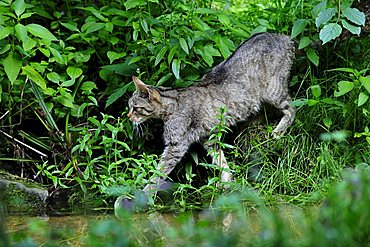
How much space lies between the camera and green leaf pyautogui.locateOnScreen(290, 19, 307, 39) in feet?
17.8

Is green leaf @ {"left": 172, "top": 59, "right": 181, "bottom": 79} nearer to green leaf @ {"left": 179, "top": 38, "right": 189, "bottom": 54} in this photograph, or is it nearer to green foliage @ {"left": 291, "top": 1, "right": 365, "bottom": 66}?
green leaf @ {"left": 179, "top": 38, "right": 189, "bottom": 54}

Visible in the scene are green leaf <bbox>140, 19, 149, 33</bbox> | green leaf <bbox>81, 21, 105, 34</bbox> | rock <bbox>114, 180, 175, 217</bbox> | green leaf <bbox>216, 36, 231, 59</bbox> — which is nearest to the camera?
rock <bbox>114, 180, 175, 217</bbox>

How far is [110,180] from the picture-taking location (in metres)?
5.05

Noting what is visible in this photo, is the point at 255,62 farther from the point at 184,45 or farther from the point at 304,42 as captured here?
the point at 184,45

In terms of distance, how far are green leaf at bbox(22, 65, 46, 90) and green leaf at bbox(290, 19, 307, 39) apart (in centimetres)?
227

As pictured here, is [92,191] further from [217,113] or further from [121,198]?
[217,113]

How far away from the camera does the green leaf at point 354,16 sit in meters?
4.96

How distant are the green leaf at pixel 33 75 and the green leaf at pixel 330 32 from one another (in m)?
2.46

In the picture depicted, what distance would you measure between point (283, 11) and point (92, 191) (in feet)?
8.35

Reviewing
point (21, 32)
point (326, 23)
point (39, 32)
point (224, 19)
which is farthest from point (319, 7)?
point (21, 32)

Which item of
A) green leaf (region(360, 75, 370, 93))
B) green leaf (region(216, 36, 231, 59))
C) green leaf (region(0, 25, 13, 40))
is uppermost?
green leaf (region(0, 25, 13, 40))

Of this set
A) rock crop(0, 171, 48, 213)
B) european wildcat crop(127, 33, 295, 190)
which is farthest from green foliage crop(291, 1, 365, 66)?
rock crop(0, 171, 48, 213)

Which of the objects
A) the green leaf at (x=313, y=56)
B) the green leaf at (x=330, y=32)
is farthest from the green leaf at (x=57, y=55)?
the green leaf at (x=330, y=32)

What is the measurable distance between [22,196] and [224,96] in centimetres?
198
